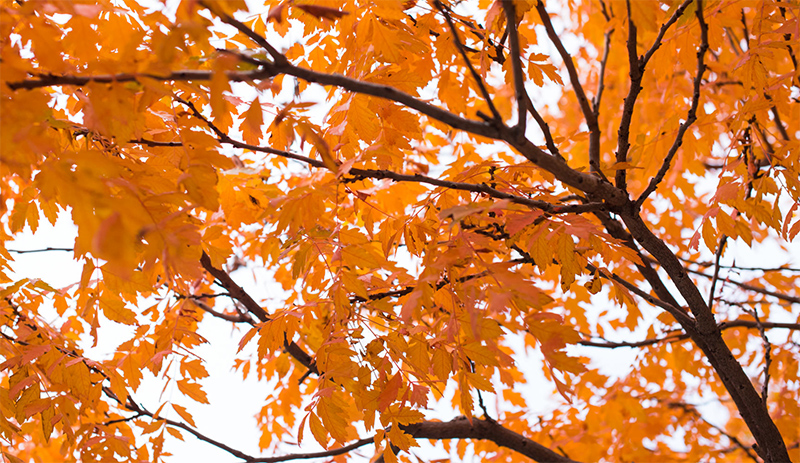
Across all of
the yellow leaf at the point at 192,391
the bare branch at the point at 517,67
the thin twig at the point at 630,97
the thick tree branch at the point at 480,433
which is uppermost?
the thin twig at the point at 630,97

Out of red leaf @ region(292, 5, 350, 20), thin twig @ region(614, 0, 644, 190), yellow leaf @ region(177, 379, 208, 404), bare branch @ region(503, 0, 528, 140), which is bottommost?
yellow leaf @ region(177, 379, 208, 404)

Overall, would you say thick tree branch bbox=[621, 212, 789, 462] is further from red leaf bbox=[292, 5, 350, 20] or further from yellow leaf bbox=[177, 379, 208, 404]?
yellow leaf bbox=[177, 379, 208, 404]

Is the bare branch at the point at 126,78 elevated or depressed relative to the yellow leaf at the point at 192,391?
elevated

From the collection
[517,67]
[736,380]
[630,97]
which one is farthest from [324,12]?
[736,380]

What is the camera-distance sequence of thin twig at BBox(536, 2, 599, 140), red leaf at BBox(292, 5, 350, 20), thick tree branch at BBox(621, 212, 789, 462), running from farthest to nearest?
1. thick tree branch at BBox(621, 212, 789, 462)
2. thin twig at BBox(536, 2, 599, 140)
3. red leaf at BBox(292, 5, 350, 20)

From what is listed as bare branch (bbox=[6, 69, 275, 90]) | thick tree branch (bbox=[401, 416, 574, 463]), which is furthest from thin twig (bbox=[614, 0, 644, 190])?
thick tree branch (bbox=[401, 416, 574, 463])

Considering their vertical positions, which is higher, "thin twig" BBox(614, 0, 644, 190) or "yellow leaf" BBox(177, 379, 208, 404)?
"thin twig" BBox(614, 0, 644, 190)

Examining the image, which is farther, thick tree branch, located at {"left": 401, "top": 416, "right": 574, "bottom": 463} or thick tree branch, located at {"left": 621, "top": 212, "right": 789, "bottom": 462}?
thick tree branch, located at {"left": 401, "top": 416, "right": 574, "bottom": 463}

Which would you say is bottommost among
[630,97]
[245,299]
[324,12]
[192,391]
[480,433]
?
[192,391]

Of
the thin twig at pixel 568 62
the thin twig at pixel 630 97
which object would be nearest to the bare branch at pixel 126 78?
the thin twig at pixel 568 62

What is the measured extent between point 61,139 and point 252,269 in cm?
173

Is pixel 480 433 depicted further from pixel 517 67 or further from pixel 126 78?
pixel 126 78

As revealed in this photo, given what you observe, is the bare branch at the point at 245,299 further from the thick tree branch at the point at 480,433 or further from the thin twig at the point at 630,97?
the thin twig at the point at 630,97

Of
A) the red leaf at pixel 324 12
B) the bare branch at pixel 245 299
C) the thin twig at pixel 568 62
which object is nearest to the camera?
the red leaf at pixel 324 12
